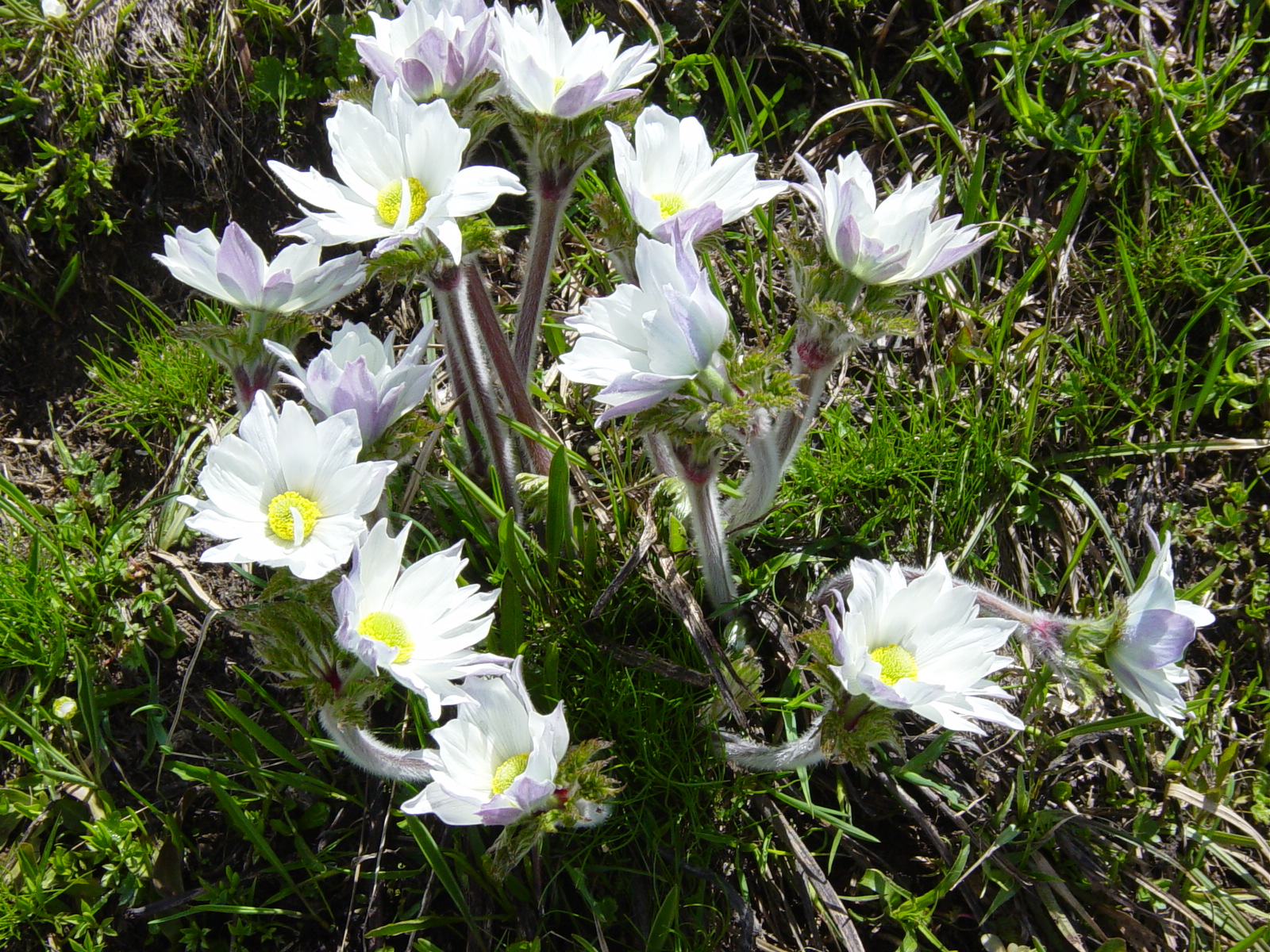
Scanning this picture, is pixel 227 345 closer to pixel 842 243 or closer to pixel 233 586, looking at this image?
pixel 233 586

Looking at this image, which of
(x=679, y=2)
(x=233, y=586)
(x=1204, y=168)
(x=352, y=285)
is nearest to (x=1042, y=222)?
(x=1204, y=168)

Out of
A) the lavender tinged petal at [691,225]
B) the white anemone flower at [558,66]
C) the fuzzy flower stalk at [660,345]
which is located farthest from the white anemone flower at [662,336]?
the white anemone flower at [558,66]

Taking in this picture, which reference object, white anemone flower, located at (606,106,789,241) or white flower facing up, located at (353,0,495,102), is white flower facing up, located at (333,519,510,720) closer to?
white anemone flower, located at (606,106,789,241)

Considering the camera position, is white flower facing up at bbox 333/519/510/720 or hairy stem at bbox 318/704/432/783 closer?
white flower facing up at bbox 333/519/510/720

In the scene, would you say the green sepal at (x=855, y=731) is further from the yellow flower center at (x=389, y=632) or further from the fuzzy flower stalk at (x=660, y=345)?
the yellow flower center at (x=389, y=632)

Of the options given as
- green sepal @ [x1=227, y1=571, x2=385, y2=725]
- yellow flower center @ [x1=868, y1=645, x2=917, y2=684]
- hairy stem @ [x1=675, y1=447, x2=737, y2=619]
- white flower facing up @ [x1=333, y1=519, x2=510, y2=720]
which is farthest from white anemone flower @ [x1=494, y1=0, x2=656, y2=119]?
yellow flower center @ [x1=868, y1=645, x2=917, y2=684]

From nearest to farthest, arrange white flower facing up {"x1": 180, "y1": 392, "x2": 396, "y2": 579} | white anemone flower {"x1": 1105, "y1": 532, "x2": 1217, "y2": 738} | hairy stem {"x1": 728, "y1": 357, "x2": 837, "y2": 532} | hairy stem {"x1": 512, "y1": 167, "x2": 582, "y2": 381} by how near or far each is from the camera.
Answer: white flower facing up {"x1": 180, "y1": 392, "x2": 396, "y2": 579} → white anemone flower {"x1": 1105, "y1": 532, "x2": 1217, "y2": 738} → hairy stem {"x1": 728, "y1": 357, "x2": 837, "y2": 532} → hairy stem {"x1": 512, "y1": 167, "x2": 582, "y2": 381}
